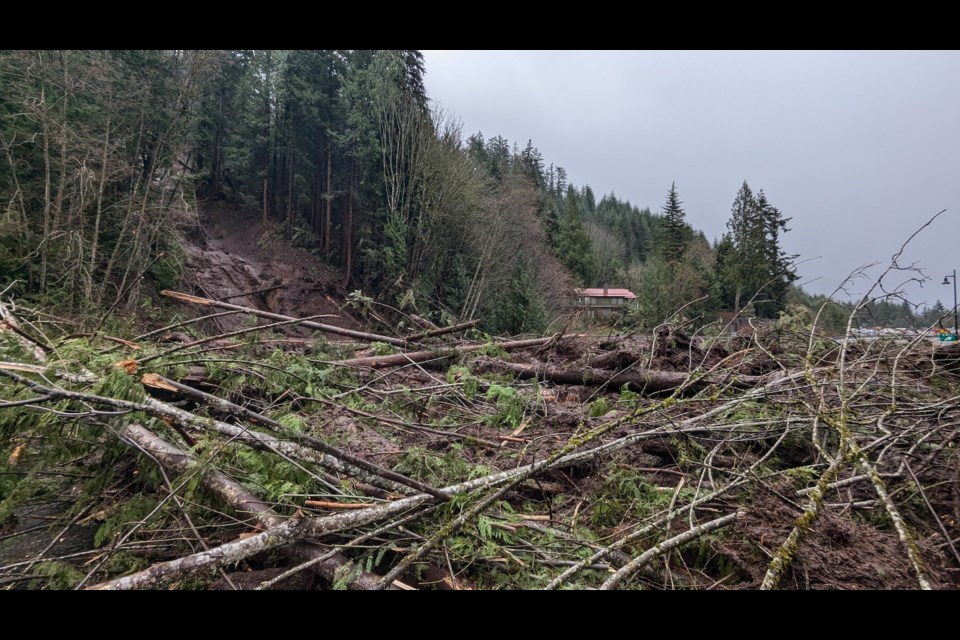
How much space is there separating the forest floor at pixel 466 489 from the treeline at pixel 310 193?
6.52ft

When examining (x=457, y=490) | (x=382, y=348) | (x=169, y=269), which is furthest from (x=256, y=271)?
(x=457, y=490)

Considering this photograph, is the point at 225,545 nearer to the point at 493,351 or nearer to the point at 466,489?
the point at 466,489

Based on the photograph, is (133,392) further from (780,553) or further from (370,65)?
(370,65)

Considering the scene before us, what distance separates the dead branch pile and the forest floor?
14mm

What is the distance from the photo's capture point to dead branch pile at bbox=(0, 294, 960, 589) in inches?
66.2

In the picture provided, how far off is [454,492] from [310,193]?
30.1m

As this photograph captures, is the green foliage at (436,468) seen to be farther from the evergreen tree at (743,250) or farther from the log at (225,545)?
the evergreen tree at (743,250)

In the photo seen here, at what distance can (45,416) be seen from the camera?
79.8 inches

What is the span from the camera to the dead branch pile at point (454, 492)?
168 centimetres

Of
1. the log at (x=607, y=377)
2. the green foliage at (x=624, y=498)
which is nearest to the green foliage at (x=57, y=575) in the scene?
the green foliage at (x=624, y=498)

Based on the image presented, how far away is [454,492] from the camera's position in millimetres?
2055

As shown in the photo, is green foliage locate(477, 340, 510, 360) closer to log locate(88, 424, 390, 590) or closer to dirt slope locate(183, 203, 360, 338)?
log locate(88, 424, 390, 590)
